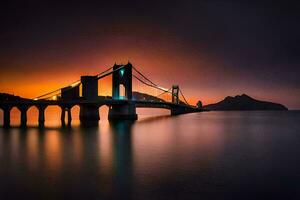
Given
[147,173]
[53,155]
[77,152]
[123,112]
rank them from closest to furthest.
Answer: [147,173], [53,155], [77,152], [123,112]

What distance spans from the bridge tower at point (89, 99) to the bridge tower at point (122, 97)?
467 cm

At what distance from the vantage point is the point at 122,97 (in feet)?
294

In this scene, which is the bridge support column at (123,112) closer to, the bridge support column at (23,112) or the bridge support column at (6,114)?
the bridge support column at (23,112)

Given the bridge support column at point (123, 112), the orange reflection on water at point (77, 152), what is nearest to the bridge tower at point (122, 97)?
the bridge support column at point (123, 112)

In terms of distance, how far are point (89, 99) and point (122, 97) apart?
10.6 metres

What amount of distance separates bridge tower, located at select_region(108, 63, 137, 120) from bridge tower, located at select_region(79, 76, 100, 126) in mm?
4675

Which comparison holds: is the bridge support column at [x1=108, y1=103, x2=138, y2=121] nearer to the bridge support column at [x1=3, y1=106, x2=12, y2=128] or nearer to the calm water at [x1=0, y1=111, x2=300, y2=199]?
the bridge support column at [x1=3, y1=106, x2=12, y2=128]

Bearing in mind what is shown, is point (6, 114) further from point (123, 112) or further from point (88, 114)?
point (123, 112)

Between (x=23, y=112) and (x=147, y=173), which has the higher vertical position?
(x=23, y=112)

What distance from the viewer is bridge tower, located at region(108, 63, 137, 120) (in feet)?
288

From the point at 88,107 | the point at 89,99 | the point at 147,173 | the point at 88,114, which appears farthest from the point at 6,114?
the point at 147,173

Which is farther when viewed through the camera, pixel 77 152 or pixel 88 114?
pixel 88 114

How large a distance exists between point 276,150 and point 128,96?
5673 cm

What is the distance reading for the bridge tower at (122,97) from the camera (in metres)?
87.9
